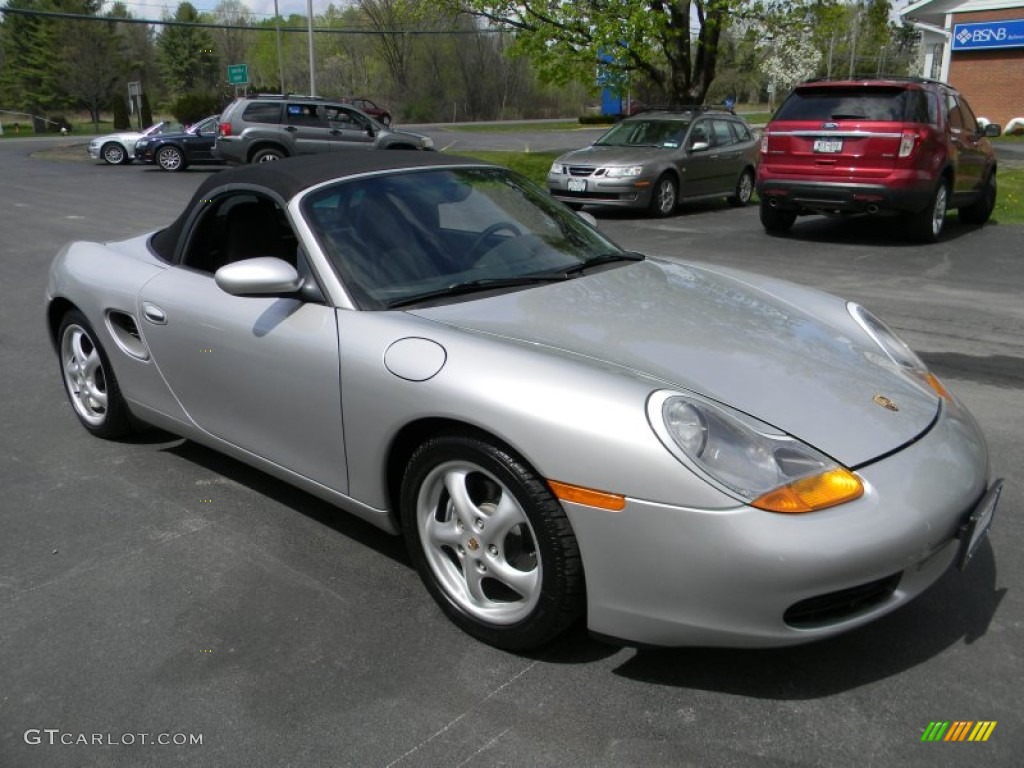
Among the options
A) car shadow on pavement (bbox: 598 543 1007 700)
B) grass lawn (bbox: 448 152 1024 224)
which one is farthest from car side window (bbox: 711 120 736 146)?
car shadow on pavement (bbox: 598 543 1007 700)

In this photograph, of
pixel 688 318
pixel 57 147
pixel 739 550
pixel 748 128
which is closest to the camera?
pixel 739 550

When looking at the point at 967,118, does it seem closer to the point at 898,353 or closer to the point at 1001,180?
the point at 1001,180

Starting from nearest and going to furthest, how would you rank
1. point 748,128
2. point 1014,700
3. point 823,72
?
point 1014,700 → point 748,128 → point 823,72

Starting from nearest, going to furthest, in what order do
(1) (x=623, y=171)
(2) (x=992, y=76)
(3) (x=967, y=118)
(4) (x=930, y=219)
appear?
(4) (x=930, y=219), (3) (x=967, y=118), (1) (x=623, y=171), (2) (x=992, y=76)

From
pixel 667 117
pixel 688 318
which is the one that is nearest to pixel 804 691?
pixel 688 318

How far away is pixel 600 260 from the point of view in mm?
3773

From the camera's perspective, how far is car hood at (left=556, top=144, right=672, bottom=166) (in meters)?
13.3

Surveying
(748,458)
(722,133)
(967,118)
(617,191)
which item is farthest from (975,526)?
(722,133)

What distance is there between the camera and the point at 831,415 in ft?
8.63

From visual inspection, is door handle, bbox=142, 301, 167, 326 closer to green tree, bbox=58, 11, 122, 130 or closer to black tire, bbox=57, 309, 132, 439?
black tire, bbox=57, 309, 132, 439

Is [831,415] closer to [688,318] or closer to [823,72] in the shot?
[688,318]

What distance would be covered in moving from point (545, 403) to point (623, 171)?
11.1 metres

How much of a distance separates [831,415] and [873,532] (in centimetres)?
41

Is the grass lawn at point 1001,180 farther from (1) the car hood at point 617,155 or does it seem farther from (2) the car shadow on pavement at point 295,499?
(2) the car shadow on pavement at point 295,499
